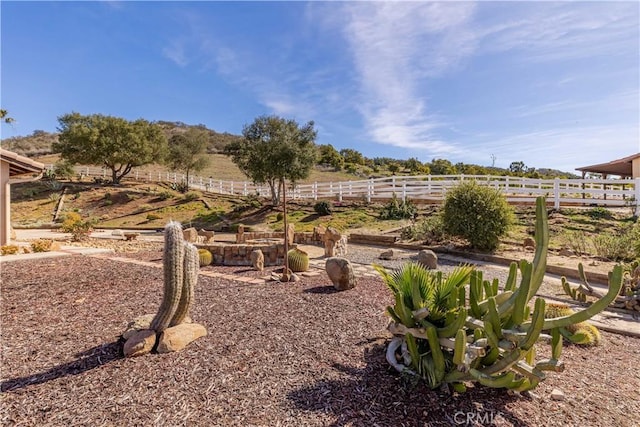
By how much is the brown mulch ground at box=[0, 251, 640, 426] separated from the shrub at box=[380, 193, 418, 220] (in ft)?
37.1

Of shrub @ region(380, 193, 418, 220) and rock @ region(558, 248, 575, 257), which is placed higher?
shrub @ region(380, 193, 418, 220)

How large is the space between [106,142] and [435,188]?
2488 centimetres

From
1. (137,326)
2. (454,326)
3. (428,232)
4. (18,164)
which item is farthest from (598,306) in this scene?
(18,164)

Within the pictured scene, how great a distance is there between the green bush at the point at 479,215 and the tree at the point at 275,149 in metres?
9.06

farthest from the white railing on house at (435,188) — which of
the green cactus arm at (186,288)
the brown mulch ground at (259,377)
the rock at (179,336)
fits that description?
the rock at (179,336)

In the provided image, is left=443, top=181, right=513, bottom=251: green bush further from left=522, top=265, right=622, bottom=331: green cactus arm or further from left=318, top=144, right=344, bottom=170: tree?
left=318, top=144, right=344, bottom=170: tree

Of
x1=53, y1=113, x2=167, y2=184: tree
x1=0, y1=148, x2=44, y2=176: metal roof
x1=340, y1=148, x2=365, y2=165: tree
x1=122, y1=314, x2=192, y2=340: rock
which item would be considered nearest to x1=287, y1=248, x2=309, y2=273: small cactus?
x1=122, y1=314, x2=192, y2=340: rock

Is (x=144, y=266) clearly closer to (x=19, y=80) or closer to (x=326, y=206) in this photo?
(x=19, y=80)

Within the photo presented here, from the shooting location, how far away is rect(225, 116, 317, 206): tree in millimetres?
17156

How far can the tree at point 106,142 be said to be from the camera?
1015 inches

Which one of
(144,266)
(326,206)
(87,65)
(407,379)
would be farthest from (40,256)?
(326,206)

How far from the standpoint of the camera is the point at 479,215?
9836 mm

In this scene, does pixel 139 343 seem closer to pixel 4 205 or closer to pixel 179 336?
pixel 179 336

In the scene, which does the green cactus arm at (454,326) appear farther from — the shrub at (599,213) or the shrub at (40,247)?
the shrub at (599,213)
